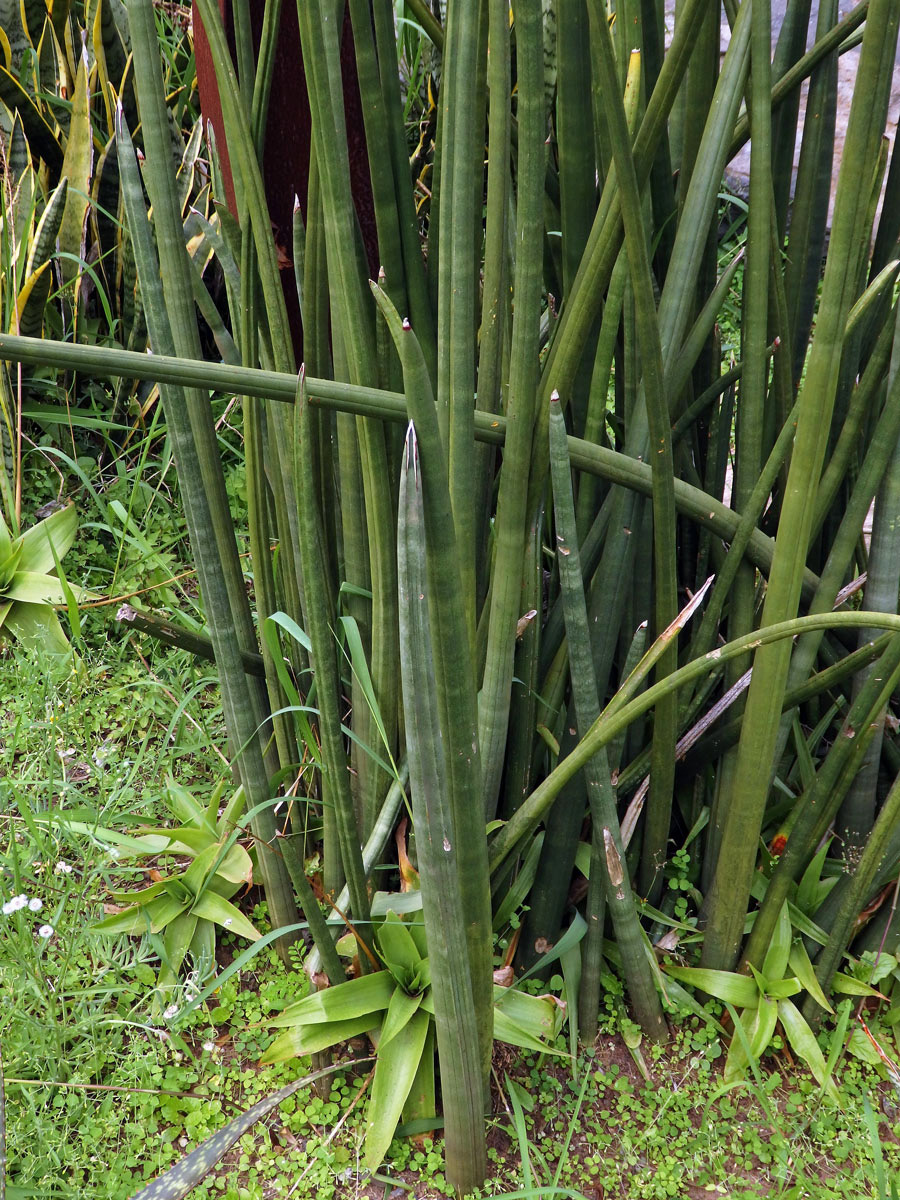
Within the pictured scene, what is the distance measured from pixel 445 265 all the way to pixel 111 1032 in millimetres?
884

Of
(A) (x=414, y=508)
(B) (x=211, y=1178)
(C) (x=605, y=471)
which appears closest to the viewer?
(A) (x=414, y=508)

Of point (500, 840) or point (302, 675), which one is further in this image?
point (302, 675)

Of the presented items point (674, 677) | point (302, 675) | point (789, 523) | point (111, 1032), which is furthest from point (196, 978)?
point (789, 523)

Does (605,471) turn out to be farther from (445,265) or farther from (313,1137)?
(313,1137)

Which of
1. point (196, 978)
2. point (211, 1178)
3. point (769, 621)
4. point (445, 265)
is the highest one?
point (445, 265)

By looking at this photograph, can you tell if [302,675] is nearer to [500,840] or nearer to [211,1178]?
[500,840]

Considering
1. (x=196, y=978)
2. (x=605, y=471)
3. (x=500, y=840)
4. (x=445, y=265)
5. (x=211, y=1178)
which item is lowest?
(x=211, y=1178)

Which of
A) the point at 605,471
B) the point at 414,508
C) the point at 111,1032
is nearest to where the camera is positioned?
the point at 414,508

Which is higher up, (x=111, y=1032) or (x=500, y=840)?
(x=500, y=840)

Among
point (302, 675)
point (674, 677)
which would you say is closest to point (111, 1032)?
point (302, 675)

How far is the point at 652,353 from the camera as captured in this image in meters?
0.77

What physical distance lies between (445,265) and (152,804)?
927 millimetres

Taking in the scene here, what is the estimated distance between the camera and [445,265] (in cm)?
74

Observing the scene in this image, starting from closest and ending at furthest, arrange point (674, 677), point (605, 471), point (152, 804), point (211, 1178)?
point (674, 677)
point (605, 471)
point (211, 1178)
point (152, 804)
